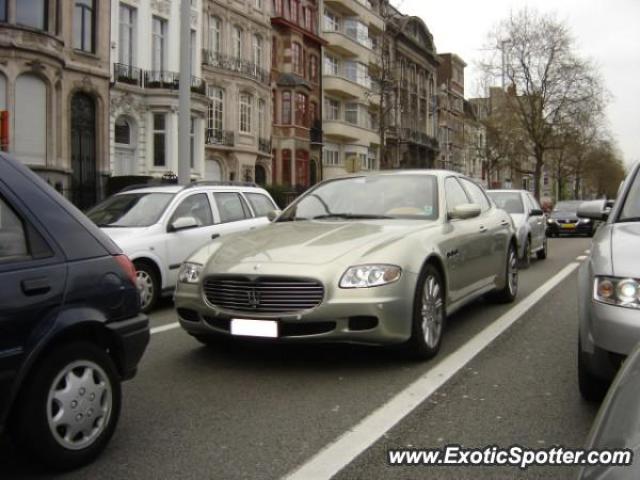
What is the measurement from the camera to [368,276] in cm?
503

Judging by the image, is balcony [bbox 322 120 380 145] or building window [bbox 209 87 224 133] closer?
building window [bbox 209 87 224 133]

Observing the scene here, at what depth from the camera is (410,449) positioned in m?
3.63

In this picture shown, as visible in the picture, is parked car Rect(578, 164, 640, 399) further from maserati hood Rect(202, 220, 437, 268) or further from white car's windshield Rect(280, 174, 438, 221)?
white car's windshield Rect(280, 174, 438, 221)

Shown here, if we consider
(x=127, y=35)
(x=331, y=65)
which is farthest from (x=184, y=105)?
(x=331, y=65)

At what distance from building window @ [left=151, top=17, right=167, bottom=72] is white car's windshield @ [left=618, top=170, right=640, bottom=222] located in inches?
1056

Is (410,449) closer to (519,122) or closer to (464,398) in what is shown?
(464,398)

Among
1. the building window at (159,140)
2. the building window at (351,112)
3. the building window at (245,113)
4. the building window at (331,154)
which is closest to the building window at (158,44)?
the building window at (159,140)

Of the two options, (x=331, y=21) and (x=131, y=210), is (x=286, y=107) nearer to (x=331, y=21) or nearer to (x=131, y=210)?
(x=331, y=21)

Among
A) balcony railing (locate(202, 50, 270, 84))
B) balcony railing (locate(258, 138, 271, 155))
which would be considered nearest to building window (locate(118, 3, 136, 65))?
balcony railing (locate(202, 50, 270, 84))

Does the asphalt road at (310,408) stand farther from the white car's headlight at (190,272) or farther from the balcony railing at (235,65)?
the balcony railing at (235,65)

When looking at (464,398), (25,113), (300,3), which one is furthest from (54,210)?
(300,3)

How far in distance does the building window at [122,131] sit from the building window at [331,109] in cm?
1986

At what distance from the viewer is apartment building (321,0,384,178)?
46156mm

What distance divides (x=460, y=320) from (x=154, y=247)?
3.74m
